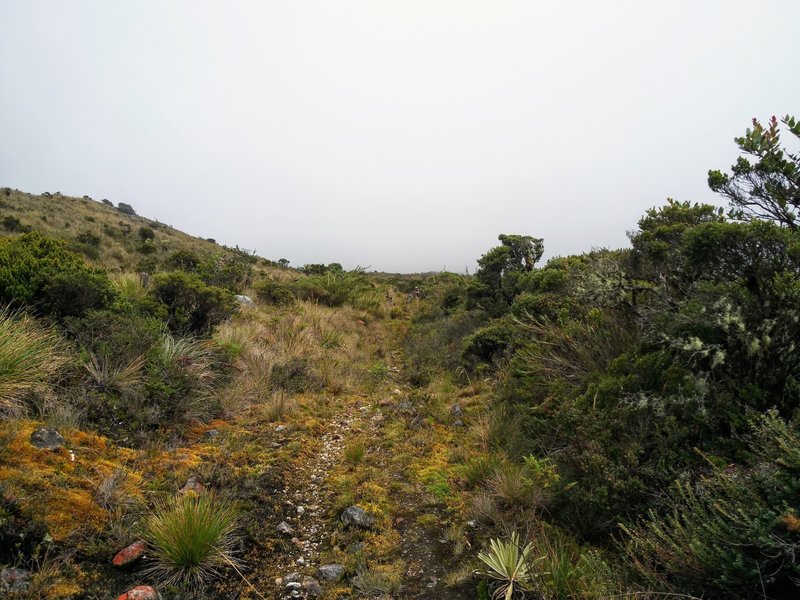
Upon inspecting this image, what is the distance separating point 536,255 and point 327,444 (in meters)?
8.81

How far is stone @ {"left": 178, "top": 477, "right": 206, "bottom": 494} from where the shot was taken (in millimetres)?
3420

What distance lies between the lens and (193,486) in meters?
3.53

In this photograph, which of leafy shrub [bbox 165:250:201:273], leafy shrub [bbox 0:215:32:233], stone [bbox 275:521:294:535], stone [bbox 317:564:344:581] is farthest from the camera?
leafy shrub [bbox 0:215:32:233]

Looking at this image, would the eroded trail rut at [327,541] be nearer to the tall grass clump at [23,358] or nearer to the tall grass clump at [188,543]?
the tall grass clump at [188,543]

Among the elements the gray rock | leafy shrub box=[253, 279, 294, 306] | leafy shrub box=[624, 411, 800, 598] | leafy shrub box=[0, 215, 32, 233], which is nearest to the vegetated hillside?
leafy shrub box=[0, 215, 32, 233]

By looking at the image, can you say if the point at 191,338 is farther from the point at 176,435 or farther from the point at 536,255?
the point at 536,255

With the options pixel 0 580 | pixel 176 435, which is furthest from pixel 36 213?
pixel 0 580

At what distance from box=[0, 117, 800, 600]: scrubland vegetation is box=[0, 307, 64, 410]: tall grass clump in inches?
0.8

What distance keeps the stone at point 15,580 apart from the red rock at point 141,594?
20.2 inches

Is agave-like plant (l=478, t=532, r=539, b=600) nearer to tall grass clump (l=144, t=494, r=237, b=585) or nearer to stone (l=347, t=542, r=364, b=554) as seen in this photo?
stone (l=347, t=542, r=364, b=554)

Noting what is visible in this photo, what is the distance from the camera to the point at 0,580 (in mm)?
2162

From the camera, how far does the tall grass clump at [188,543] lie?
103 inches

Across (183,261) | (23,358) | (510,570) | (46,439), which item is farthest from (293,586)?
(183,261)

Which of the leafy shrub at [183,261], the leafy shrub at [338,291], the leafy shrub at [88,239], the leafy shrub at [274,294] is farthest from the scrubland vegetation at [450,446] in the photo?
the leafy shrub at [88,239]
